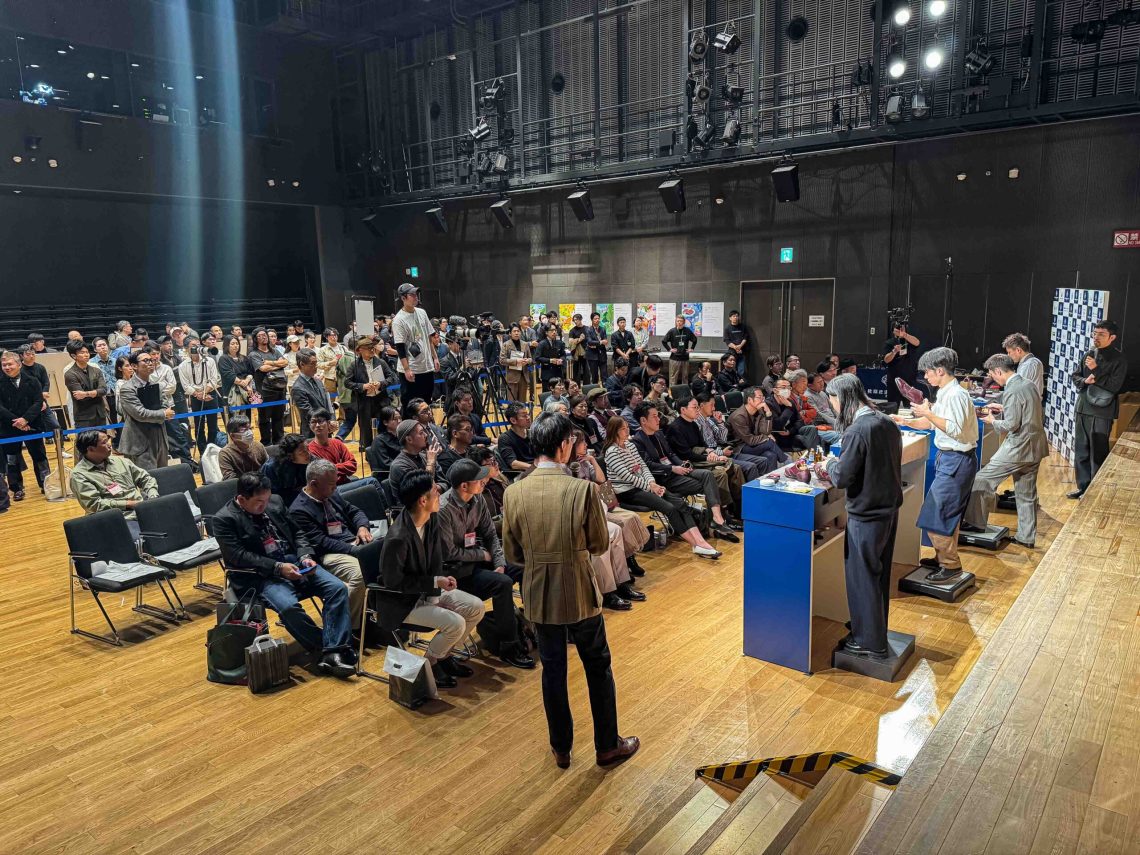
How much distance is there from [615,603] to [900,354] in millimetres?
8262

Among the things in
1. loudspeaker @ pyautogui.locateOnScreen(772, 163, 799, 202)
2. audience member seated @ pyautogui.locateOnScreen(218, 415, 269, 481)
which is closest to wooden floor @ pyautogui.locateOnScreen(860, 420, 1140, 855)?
audience member seated @ pyautogui.locateOnScreen(218, 415, 269, 481)

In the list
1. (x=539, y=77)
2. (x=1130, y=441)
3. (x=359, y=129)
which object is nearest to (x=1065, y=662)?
(x=1130, y=441)

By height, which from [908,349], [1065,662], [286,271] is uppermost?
[286,271]

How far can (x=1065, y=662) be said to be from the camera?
10.4 ft

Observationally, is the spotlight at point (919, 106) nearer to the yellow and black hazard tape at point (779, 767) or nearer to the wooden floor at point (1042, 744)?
the wooden floor at point (1042, 744)

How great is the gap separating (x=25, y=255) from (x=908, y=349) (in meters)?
17.7

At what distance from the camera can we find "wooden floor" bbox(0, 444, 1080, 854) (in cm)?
300

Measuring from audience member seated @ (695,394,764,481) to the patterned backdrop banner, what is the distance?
3.92 meters

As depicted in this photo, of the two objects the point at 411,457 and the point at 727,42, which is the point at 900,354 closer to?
the point at 727,42

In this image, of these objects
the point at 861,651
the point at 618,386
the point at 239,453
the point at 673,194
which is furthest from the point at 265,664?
the point at 673,194

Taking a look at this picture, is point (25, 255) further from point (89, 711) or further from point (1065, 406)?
point (1065, 406)

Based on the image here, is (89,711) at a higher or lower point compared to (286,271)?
lower

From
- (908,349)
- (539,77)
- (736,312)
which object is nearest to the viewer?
(908,349)

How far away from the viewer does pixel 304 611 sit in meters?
4.41
